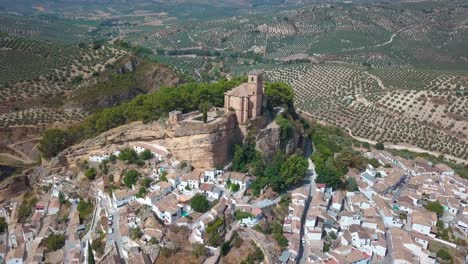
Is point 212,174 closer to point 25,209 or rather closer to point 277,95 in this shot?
point 277,95

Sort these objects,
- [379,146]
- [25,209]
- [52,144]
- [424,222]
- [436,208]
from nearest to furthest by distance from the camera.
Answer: [424,222] < [436,208] < [25,209] < [52,144] < [379,146]

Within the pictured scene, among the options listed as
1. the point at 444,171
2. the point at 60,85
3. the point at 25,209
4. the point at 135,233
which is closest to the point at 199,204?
the point at 135,233

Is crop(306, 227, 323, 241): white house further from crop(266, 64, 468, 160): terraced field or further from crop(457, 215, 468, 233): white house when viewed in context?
crop(266, 64, 468, 160): terraced field

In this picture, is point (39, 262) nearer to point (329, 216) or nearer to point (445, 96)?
point (329, 216)

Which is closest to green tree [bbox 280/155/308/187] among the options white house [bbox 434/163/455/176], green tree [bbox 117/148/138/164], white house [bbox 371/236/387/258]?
white house [bbox 371/236/387/258]

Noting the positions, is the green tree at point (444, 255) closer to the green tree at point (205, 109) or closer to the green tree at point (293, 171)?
the green tree at point (293, 171)
